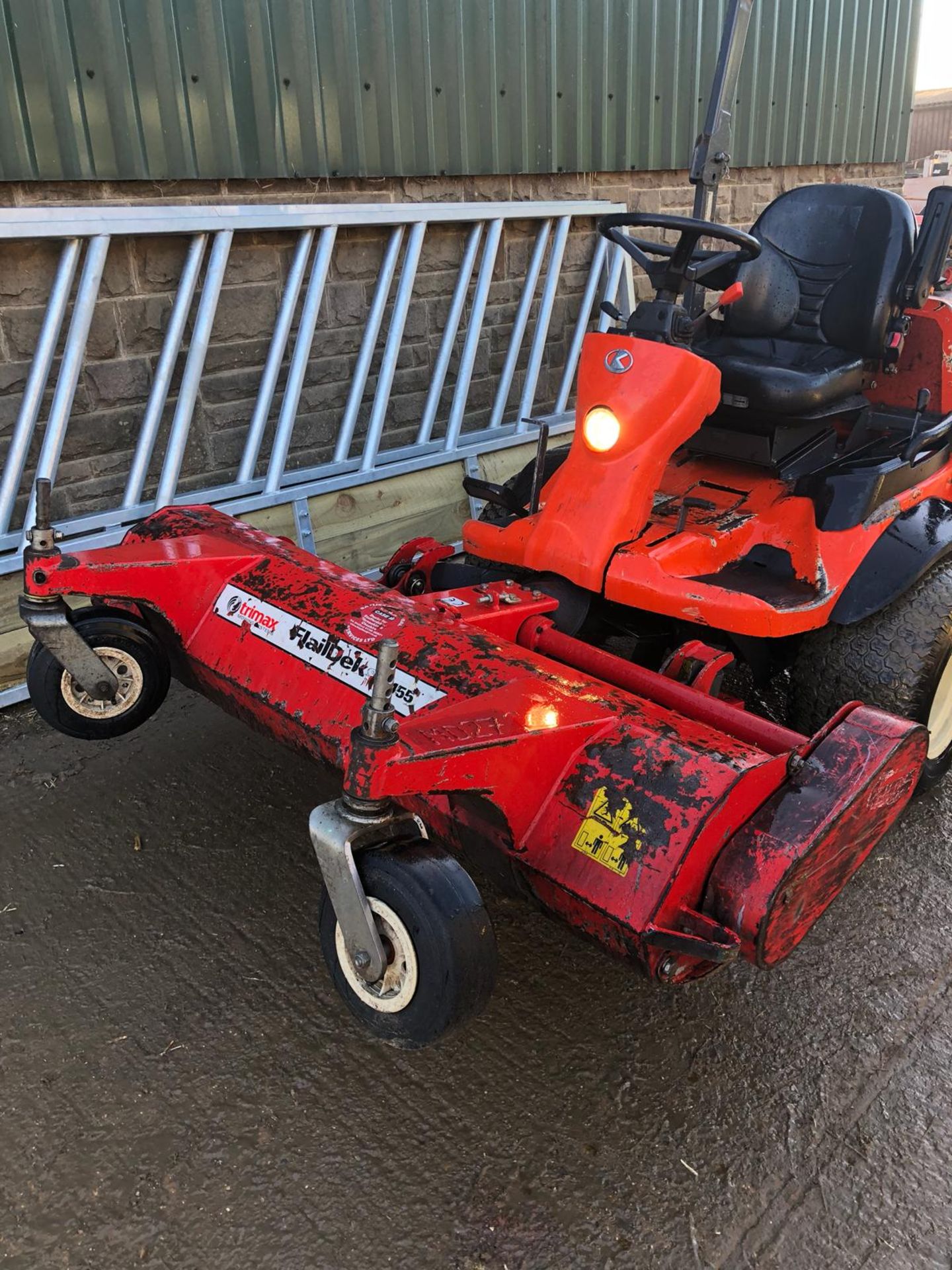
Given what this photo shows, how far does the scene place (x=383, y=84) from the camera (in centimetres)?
445

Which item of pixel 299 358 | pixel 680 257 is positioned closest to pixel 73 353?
pixel 299 358

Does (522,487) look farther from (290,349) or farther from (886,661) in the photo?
(290,349)

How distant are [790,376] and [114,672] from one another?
2168mm

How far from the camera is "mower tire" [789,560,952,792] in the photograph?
285cm

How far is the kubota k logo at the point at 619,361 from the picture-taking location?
2781 mm

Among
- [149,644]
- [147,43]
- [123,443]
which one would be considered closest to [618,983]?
[149,644]

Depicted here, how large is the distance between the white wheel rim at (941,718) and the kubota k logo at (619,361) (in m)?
1.29

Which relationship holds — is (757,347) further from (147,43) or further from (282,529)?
(147,43)

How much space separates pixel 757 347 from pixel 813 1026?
229 centimetres

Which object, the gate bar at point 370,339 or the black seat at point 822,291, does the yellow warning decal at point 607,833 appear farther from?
the gate bar at point 370,339

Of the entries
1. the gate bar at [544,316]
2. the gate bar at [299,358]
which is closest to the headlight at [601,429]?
the gate bar at [299,358]

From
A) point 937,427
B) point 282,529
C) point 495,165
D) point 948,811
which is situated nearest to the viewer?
point 948,811

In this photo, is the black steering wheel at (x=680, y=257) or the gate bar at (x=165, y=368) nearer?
the black steering wheel at (x=680, y=257)

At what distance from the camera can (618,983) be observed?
2379mm
